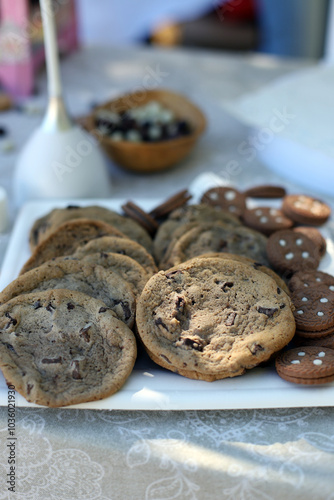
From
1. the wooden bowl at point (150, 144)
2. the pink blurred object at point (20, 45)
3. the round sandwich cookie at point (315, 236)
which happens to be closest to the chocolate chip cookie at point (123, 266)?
the round sandwich cookie at point (315, 236)

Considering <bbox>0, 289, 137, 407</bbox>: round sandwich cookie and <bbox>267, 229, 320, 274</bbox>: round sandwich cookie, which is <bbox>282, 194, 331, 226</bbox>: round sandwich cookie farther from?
<bbox>0, 289, 137, 407</bbox>: round sandwich cookie

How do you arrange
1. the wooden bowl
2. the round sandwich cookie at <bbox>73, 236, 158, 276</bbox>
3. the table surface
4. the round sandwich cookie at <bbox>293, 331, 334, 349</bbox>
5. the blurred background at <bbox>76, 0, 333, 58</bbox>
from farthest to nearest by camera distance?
the blurred background at <bbox>76, 0, 333, 58</bbox>, the wooden bowl, the round sandwich cookie at <bbox>73, 236, 158, 276</bbox>, the round sandwich cookie at <bbox>293, 331, 334, 349</bbox>, the table surface

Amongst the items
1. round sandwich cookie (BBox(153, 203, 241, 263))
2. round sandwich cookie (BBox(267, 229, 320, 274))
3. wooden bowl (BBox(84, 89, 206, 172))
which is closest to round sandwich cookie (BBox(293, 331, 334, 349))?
round sandwich cookie (BBox(267, 229, 320, 274))

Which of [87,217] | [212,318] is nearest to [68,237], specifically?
[87,217]

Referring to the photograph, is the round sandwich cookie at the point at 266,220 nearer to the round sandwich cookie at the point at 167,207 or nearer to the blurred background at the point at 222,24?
the round sandwich cookie at the point at 167,207

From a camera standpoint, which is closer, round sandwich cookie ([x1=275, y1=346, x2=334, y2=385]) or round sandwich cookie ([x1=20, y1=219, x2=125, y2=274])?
round sandwich cookie ([x1=275, y1=346, x2=334, y2=385])

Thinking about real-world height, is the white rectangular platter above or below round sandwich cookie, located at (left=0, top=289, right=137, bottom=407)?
below

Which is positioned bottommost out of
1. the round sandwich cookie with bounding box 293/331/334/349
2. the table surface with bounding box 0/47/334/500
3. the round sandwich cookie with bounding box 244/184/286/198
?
the table surface with bounding box 0/47/334/500
